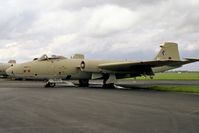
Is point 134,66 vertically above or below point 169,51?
below

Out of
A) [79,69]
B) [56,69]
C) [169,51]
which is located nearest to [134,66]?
[79,69]

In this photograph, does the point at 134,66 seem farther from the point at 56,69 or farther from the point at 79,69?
the point at 56,69

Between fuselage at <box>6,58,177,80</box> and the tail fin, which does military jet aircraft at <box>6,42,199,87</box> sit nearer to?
fuselage at <box>6,58,177,80</box>

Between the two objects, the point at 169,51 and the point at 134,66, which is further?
the point at 169,51

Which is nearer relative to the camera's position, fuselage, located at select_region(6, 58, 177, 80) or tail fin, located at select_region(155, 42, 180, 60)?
fuselage, located at select_region(6, 58, 177, 80)

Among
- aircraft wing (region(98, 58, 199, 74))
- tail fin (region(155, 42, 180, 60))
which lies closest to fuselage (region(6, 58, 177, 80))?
aircraft wing (region(98, 58, 199, 74))

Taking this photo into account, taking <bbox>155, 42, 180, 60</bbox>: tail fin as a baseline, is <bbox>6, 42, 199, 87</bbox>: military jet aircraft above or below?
below

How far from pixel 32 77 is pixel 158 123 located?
21544mm

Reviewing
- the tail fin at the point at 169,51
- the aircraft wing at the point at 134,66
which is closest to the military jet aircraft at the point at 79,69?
the aircraft wing at the point at 134,66

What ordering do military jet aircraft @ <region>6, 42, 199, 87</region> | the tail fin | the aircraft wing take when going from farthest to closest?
the tail fin < military jet aircraft @ <region>6, 42, 199, 87</region> < the aircraft wing

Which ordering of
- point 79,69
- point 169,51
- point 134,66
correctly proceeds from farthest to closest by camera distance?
point 169,51 < point 79,69 < point 134,66

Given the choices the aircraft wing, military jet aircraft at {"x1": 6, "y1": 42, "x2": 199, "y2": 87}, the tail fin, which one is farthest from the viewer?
the tail fin

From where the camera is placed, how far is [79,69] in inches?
1182

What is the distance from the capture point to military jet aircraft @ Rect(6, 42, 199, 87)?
94.9 feet
